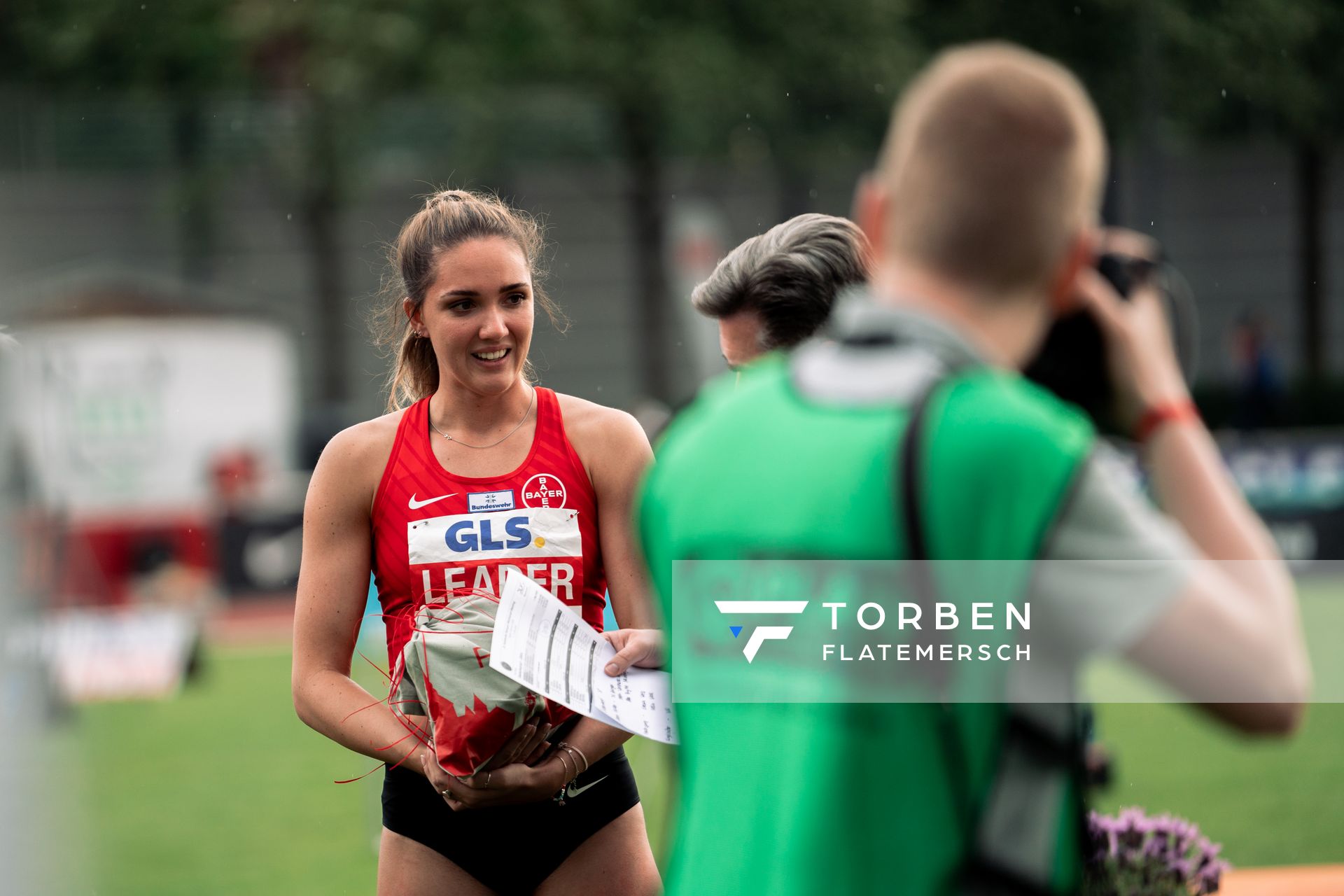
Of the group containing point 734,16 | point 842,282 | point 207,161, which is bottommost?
point 842,282

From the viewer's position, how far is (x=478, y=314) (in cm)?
226

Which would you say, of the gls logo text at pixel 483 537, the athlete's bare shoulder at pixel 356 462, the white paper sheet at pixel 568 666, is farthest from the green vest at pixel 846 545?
the athlete's bare shoulder at pixel 356 462

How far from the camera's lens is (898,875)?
1118 millimetres

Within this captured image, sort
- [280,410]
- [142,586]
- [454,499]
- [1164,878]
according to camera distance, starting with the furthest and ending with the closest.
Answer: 1. [280,410]
2. [142,586]
3. [1164,878]
4. [454,499]

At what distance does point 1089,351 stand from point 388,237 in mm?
7229

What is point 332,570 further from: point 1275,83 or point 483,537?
point 1275,83

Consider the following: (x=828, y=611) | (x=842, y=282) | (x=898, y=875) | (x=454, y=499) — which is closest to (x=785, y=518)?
(x=828, y=611)

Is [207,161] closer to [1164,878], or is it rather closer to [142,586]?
[142,586]

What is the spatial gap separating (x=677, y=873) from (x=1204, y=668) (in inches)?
19.5

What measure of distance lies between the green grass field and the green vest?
10.4 feet

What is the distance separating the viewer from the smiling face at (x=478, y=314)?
2.26 m

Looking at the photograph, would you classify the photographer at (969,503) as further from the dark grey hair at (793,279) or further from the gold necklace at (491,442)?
the gold necklace at (491,442)

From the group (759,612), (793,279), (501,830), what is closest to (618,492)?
(793,279)

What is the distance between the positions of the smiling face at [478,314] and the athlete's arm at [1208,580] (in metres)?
1.24
